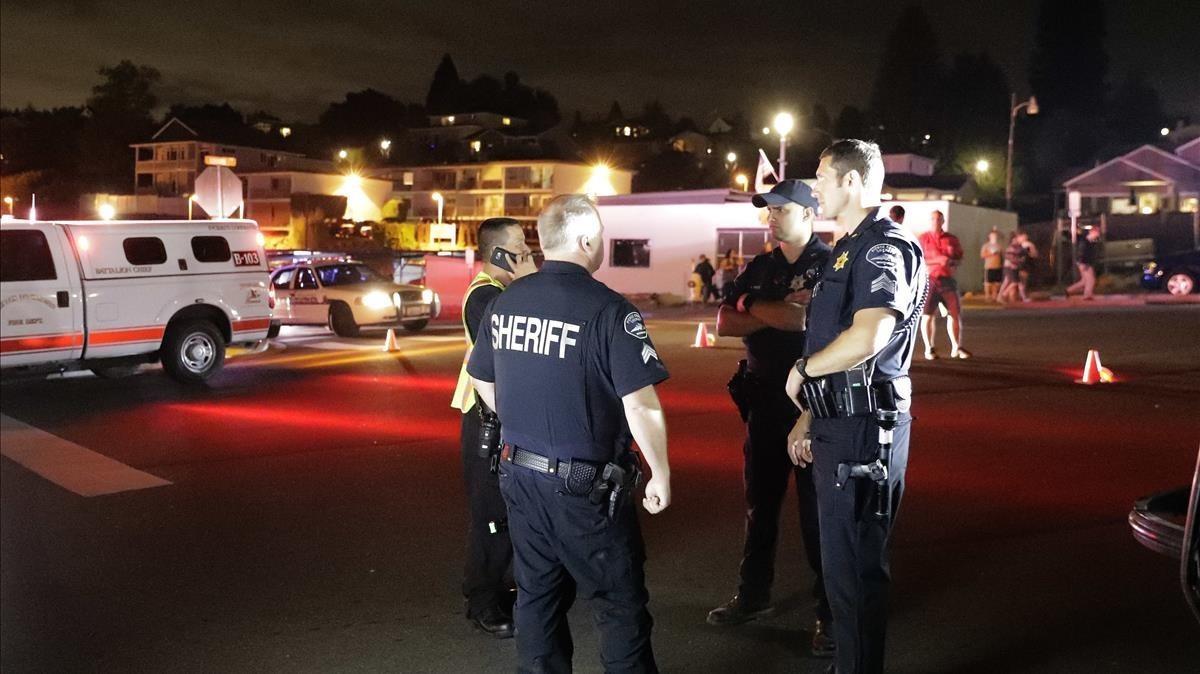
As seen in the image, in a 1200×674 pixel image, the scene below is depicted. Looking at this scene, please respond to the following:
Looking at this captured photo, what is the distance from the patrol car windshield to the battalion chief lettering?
18.7 m

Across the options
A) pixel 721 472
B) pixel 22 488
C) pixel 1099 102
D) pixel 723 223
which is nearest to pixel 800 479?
pixel 721 472

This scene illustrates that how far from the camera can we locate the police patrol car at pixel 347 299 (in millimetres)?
21391

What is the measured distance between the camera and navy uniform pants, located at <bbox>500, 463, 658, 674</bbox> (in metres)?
3.67

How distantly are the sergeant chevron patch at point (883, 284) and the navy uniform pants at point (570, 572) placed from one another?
112cm

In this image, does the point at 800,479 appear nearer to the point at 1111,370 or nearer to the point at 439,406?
the point at 439,406

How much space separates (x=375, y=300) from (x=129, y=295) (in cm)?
820

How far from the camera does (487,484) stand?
5012 mm

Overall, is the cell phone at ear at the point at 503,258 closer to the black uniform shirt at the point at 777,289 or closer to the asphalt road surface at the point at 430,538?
the black uniform shirt at the point at 777,289

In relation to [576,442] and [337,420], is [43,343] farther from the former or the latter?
[576,442]

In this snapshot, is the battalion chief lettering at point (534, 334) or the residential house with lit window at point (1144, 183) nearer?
the battalion chief lettering at point (534, 334)

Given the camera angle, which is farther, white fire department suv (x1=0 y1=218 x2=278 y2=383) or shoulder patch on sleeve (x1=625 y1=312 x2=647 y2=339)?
white fire department suv (x1=0 y1=218 x2=278 y2=383)

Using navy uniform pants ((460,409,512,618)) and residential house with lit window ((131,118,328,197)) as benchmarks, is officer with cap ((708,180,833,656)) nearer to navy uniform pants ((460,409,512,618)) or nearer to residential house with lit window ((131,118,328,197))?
navy uniform pants ((460,409,512,618))

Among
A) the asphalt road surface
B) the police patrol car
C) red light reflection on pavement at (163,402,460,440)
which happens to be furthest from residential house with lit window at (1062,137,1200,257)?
red light reflection on pavement at (163,402,460,440)

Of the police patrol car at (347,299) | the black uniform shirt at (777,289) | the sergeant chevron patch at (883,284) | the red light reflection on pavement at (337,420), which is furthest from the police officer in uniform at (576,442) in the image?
the police patrol car at (347,299)
